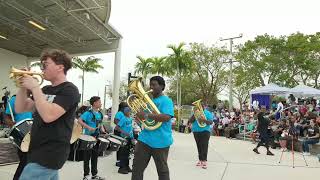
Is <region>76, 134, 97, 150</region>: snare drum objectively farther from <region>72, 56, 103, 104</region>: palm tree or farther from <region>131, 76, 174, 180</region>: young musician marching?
<region>72, 56, 103, 104</region>: palm tree

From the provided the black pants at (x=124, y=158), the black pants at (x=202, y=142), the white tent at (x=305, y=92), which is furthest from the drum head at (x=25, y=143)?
the white tent at (x=305, y=92)

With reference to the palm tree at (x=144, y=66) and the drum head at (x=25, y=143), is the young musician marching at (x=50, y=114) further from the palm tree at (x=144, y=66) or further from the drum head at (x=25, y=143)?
the palm tree at (x=144, y=66)

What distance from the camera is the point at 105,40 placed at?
19.3m

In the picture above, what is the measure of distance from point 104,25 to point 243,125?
39.7 ft

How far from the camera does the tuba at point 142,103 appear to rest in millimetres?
5512

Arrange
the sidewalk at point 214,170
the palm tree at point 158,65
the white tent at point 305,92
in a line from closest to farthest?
the sidewalk at point 214,170
the white tent at point 305,92
the palm tree at point 158,65

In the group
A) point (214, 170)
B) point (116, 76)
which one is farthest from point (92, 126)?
point (116, 76)

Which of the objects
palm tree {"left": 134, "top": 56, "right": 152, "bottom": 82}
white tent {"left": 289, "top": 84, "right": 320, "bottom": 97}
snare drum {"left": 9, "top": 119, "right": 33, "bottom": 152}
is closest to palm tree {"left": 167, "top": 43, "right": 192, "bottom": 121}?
palm tree {"left": 134, "top": 56, "right": 152, "bottom": 82}

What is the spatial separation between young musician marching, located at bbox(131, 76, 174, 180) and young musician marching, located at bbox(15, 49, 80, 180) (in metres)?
2.12

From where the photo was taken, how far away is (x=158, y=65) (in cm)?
4169

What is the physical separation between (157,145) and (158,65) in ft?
119

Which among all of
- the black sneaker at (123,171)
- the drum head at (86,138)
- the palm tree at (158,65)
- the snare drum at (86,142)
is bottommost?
the black sneaker at (123,171)

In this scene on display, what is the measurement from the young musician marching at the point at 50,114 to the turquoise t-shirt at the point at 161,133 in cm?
219

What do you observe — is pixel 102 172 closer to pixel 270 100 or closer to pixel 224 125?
pixel 224 125
